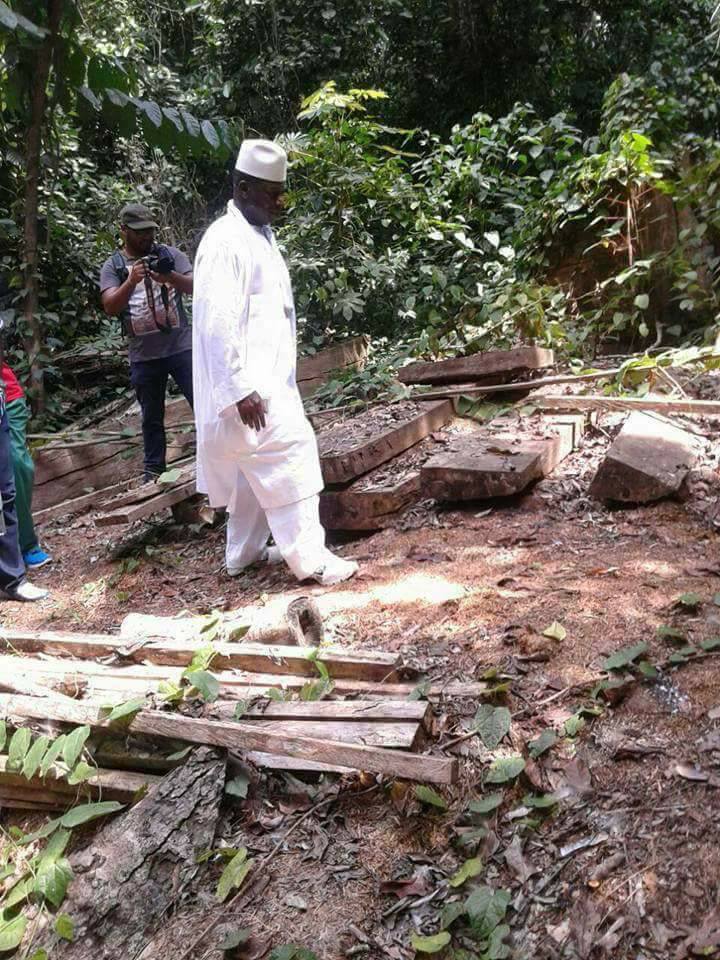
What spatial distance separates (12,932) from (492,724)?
141 centimetres

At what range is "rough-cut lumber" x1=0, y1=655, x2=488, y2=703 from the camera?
Answer: 8.76 feet

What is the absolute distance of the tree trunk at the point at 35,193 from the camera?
236 inches

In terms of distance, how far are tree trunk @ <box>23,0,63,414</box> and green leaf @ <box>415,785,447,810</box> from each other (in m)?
5.76

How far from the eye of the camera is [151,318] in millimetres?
5145

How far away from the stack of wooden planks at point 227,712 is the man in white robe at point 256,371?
1008 millimetres

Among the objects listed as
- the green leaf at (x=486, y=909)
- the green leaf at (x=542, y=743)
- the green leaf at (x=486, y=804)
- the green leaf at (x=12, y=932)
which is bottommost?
the green leaf at (x=12, y=932)

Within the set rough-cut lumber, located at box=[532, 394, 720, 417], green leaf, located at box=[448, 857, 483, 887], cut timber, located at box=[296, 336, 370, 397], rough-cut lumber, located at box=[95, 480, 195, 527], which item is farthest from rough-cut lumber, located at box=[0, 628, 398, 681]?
cut timber, located at box=[296, 336, 370, 397]

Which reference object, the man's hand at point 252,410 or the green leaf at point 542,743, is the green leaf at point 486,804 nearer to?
the green leaf at point 542,743

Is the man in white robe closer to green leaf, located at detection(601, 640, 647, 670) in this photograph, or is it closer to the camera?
the camera

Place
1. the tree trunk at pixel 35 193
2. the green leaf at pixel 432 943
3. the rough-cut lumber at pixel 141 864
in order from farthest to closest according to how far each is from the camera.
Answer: the tree trunk at pixel 35 193 → the rough-cut lumber at pixel 141 864 → the green leaf at pixel 432 943

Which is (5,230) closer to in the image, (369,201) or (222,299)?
(369,201)

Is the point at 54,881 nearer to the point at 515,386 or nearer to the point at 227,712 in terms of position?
the point at 227,712

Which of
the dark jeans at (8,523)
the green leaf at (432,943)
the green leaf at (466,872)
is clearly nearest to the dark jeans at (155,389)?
the dark jeans at (8,523)

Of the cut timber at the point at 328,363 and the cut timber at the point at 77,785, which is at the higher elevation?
the cut timber at the point at 328,363
